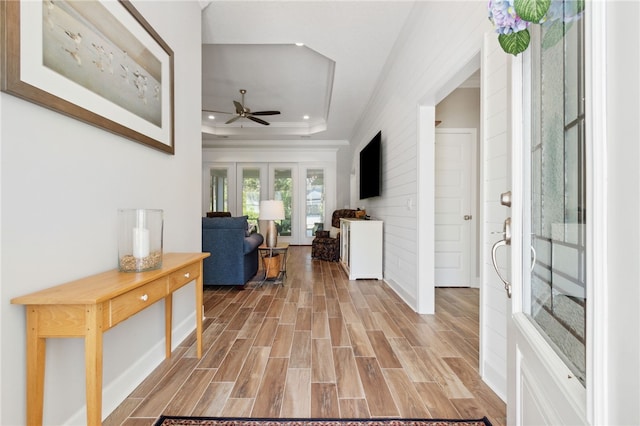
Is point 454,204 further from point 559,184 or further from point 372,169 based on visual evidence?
point 559,184

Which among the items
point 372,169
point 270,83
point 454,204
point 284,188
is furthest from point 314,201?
point 454,204

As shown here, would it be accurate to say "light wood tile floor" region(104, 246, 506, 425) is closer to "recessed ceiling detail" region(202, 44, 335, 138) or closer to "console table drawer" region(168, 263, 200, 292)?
"console table drawer" region(168, 263, 200, 292)

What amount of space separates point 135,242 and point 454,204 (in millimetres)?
3621

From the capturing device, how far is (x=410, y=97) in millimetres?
3018

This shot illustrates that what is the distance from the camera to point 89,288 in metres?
1.14

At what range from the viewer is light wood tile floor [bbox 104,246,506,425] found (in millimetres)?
1481

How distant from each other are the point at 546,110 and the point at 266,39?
10.7 feet

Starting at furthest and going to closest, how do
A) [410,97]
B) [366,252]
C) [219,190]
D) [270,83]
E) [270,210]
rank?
[219,190] → [270,83] → [366,252] → [270,210] → [410,97]

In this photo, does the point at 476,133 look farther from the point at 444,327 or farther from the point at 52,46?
the point at 52,46

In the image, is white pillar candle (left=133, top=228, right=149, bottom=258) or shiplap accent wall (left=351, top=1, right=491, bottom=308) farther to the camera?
shiplap accent wall (left=351, top=1, right=491, bottom=308)

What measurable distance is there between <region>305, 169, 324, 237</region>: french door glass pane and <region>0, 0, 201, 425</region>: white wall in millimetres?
6407

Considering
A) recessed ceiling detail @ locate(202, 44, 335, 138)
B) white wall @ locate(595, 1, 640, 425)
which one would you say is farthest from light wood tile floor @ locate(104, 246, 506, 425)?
recessed ceiling detail @ locate(202, 44, 335, 138)

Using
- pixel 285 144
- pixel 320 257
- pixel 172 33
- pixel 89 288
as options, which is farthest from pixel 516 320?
pixel 285 144

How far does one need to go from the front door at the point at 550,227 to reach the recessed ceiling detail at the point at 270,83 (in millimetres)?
3602
